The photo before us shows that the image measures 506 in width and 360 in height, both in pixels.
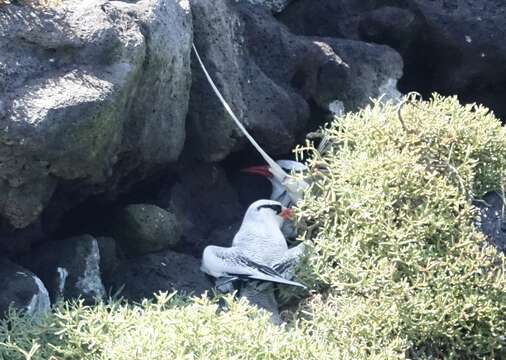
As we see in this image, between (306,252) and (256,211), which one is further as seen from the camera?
(256,211)

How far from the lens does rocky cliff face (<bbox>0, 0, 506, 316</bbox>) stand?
11.5ft

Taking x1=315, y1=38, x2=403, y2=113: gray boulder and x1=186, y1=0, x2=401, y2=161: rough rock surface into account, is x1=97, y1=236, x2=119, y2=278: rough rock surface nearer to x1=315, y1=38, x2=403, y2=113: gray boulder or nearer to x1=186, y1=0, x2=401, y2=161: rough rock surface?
x1=186, y1=0, x2=401, y2=161: rough rock surface

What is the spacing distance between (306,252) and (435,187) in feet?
1.85

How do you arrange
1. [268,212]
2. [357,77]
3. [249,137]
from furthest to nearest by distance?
[357,77]
[249,137]
[268,212]

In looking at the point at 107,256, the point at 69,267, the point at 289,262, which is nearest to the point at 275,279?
the point at 289,262

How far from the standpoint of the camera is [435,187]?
384cm

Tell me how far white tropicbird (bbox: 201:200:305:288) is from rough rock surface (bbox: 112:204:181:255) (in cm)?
21

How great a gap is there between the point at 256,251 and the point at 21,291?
1006 mm

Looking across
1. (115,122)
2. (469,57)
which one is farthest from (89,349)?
(469,57)

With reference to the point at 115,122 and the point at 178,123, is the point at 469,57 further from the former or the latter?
the point at 115,122

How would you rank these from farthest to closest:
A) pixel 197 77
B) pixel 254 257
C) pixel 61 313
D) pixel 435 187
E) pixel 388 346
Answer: pixel 197 77
pixel 254 257
pixel 435 187
pixel 388 346
pixel 61 313

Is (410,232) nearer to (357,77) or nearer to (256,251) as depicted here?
(256,251)

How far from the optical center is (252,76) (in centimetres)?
466

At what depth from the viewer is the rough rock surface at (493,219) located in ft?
12.7
